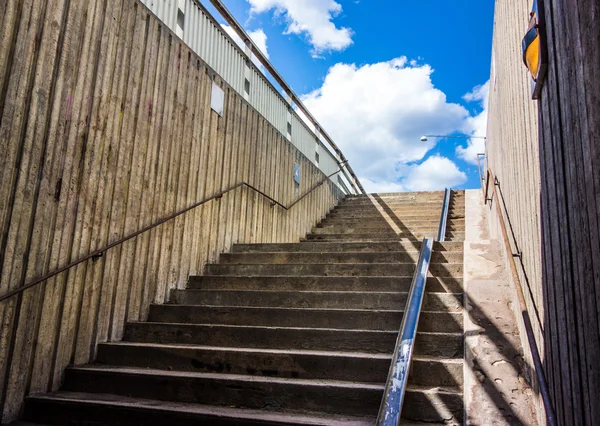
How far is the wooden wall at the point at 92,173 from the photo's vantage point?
312cm

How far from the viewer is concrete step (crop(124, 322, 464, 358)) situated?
3.47 meters

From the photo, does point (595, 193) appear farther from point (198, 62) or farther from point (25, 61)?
point (198, 62)

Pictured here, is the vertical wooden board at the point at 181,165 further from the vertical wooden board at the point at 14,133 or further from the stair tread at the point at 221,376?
the vertical wooden board at the point at 14,133

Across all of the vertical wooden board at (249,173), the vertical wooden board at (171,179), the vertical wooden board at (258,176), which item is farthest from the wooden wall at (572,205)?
the vertical wooden board at (258,176)

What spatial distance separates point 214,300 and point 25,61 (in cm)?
262

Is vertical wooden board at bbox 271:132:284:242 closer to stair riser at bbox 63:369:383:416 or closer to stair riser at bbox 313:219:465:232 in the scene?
stair riser at bbox 313:219:465:232

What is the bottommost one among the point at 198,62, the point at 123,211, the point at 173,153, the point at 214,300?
the point at 214,300

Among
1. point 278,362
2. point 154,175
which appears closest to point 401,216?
point 154,175

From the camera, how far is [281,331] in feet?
12.6

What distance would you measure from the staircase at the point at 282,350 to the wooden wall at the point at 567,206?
1068 mm

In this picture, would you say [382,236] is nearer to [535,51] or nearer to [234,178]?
[234,178]

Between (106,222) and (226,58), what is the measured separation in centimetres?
311

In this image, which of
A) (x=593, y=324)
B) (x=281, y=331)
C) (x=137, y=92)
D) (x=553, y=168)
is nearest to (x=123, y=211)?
(x=137, y=92)

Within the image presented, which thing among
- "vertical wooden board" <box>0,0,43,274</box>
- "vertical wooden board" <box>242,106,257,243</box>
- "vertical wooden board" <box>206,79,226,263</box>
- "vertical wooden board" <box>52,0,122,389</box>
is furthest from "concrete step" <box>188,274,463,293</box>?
"vertical wooden board" <box>0,0,43,274</box>
